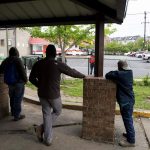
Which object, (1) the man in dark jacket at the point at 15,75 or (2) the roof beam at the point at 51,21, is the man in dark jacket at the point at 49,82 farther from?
(2) the roof beam at the point at 51,21

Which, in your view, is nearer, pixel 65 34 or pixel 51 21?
pixel 51 21

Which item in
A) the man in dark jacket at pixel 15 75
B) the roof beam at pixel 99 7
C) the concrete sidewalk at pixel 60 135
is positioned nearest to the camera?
the concrete sidewalk at pixel 60 135

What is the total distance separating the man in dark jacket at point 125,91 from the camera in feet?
20.6

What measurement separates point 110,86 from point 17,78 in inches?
99.9

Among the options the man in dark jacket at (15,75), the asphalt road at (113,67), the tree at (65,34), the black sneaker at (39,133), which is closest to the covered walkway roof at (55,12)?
the man in dark jacket at (15,75)

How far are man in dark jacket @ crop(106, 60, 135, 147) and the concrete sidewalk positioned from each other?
34 cm

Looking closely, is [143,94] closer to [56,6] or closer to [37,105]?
[37,105]

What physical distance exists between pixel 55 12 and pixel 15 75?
1958mm

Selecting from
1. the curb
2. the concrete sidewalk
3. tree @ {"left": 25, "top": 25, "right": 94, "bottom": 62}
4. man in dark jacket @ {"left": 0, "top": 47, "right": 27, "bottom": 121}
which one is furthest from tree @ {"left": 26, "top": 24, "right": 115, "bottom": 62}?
man in dark jacket @ {"left": 0, "top": 47, "right": 27, "bottom": 121}

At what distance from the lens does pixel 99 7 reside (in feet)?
22.6

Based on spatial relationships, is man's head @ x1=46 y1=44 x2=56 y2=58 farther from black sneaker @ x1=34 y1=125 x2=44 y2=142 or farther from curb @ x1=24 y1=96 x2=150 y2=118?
curb @ x1=24 y1=96 x2=150 y2=118

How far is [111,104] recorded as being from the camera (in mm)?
6512

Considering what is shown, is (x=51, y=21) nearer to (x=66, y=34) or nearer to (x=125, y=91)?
(x=125, y=91)

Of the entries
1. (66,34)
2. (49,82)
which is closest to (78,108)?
(49,82)
